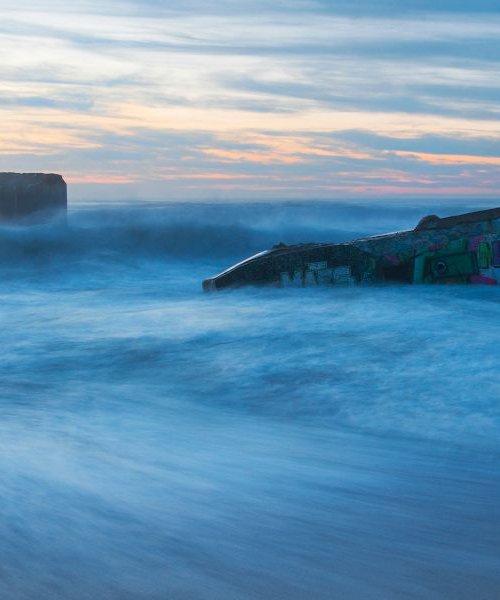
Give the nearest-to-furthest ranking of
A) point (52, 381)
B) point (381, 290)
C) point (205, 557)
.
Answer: point (205, 557) < point (52, 381) < point (381, 290)

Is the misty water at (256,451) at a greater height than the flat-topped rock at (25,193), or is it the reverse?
the flat-topped rock at (25,193)

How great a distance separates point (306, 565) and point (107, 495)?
3.24 feet

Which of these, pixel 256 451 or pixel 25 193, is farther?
pixel 25 193

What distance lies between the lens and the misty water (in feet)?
7.81

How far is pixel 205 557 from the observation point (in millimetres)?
2465

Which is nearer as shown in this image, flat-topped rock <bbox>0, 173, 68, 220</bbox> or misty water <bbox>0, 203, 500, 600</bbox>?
misty water <bbox>0, 203, 500, 600</bbox>

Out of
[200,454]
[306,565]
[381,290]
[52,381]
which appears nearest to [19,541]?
[306,565]

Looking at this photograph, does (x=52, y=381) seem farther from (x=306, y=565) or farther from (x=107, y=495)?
(x=306, y=565)

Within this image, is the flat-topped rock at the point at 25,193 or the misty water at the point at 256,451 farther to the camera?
the flat-topped rock at the point at 25,193

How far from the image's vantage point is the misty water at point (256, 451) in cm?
238

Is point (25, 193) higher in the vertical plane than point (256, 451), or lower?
higher

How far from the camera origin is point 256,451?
150 inches

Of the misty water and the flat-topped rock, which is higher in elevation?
the flat-topped rock

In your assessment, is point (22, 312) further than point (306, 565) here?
Yes
